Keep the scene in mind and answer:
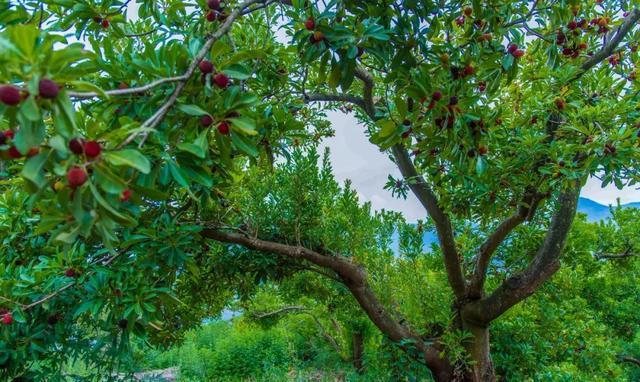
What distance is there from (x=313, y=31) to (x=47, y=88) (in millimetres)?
923

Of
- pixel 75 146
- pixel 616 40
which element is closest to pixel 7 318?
pixel 75 146

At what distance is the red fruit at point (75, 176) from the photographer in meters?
0.76

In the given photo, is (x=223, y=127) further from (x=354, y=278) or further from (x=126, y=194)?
(x=354, y=278)

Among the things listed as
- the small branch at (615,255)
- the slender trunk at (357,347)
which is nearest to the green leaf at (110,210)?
the small branch at (615,255)

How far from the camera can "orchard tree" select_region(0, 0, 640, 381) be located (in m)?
0.85

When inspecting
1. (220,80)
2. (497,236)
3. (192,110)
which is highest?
(497,236)

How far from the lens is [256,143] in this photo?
1.95 meters

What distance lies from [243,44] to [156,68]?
5.02 ft

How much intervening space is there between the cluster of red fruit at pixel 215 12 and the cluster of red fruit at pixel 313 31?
0.28m

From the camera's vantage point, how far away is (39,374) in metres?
2.78

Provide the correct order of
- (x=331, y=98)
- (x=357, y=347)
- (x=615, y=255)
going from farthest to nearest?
(x=357, y=347), (x=615, y=255), (x=331, y=98)

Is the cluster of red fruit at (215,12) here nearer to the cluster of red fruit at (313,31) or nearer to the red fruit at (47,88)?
the cluster of red fruit at (313,31)

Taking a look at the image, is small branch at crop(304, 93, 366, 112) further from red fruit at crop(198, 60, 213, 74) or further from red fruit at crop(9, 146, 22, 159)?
red fruit at crop(9, 146, 22, 159)

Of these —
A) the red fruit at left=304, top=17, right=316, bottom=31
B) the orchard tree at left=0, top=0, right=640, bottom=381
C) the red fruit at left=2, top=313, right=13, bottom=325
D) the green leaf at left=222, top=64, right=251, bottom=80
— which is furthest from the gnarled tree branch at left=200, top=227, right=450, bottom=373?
the green leaf at left=222, top=64, right=251, bottom=80
